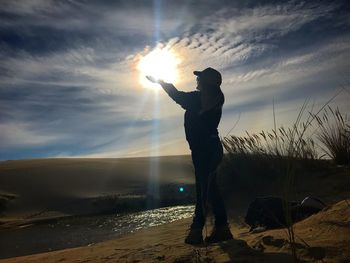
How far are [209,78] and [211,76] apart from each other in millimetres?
30

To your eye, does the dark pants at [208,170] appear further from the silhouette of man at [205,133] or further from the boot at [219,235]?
the boot at [219,235]

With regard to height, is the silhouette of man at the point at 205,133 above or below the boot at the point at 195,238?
above

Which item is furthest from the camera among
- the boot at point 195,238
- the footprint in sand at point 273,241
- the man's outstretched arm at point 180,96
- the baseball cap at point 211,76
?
the man's outstretched arm at point 180,96

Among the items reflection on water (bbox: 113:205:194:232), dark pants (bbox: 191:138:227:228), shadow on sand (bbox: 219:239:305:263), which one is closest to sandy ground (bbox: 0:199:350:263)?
shadow on sand (bbox: 219:239:305:263)

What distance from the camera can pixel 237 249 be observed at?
3842mm

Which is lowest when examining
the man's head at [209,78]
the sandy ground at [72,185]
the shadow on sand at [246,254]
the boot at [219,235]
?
the shadow on sand at [246,254]

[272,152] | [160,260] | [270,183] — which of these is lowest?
[160,260]

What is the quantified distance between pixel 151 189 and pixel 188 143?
7387 millimetres

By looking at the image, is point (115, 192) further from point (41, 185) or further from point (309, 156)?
point (309, 156)

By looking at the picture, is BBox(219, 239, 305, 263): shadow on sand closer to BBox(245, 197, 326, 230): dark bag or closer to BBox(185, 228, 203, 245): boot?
BBox(185, 228, 203, 245): boot

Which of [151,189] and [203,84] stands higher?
[203,84]

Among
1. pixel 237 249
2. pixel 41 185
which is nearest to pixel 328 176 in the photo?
pixel 237 249

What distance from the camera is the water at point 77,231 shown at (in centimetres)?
686

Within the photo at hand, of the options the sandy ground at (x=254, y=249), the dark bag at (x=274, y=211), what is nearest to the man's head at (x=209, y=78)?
the dark bag at (x=274, y=211)
